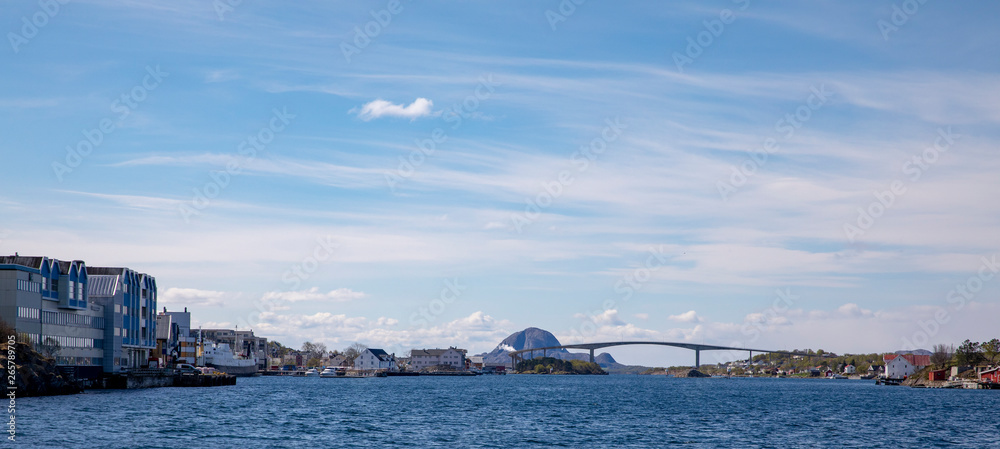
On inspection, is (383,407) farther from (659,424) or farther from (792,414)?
(792,414)

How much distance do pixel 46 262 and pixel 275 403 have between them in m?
34.5

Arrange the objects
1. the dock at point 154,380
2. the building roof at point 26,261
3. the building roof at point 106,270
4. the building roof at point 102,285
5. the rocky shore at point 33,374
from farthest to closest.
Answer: the building roof at point 106,270, the building roof at point 102,285, the dock at point 154,380, the building roof at point 26,261, the rocky shore at point 33,374

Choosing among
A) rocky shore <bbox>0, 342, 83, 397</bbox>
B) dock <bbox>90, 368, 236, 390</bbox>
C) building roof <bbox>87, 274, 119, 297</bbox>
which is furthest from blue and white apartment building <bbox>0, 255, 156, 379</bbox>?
rocky shore <bbox>0, 342, 83, 397</bbox>

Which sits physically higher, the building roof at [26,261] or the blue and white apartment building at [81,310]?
the building roof at [26,261]

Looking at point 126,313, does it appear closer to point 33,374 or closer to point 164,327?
point 33,374

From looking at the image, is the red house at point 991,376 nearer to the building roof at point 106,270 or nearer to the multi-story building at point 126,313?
the multi-story building at point 126,313

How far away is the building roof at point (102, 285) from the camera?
124438 millimetres

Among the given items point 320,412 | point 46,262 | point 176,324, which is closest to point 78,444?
point 320,412

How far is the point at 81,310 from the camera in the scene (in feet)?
375

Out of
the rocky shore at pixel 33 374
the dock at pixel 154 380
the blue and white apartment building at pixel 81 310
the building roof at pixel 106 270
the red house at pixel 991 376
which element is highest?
the building roof at pixel 106 270

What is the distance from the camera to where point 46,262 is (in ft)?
352

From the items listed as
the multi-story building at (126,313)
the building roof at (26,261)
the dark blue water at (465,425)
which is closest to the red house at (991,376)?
the dark blue water at (465,425)

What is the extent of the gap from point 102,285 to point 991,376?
16046 cm

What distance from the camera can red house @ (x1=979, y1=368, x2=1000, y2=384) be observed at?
168 m
